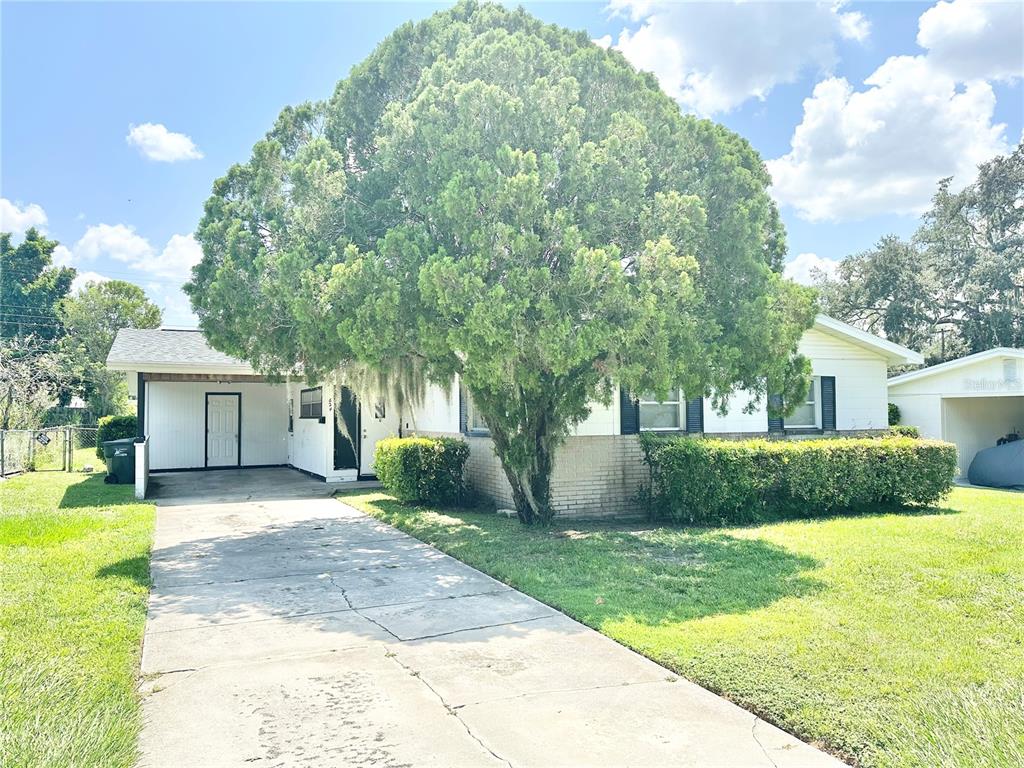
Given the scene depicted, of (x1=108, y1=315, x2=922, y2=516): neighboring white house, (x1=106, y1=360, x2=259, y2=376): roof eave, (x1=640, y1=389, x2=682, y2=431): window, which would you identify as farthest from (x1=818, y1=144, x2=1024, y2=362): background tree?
(x1=106, y1=360, x2=259, y2=376): roof eave

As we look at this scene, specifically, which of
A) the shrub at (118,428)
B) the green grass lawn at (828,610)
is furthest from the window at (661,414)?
the shrub at (118,428)

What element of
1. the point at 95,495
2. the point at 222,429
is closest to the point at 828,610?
the point at 95,495

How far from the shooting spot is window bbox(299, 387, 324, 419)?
52.5 feet

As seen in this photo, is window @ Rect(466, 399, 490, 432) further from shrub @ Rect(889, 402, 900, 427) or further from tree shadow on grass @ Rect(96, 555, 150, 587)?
shrub @ Rect(889, 402, 900, 427)

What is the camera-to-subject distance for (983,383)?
1631 centimetres

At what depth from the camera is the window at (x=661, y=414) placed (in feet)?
39.7

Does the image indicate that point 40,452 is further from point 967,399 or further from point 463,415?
point 967,399

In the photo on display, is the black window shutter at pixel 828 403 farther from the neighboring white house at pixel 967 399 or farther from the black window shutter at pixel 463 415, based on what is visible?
the black window shutter at pixel 463 415

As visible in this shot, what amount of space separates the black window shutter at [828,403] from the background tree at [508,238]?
226 inches

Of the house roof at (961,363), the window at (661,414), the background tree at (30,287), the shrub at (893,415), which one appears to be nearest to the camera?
the window at (661,414)

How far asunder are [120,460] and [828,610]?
13.8 metres

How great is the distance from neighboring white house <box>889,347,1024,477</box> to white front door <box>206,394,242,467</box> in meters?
16.8

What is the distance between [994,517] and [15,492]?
16.0 metres

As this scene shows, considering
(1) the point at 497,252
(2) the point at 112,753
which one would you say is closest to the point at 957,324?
(1) the point at 497,252
